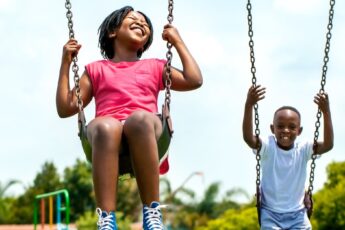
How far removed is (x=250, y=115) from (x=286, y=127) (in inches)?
13.2

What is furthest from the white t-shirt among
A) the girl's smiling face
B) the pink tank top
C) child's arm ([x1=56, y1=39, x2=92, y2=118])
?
child's arm ([x1=56, y1=39, x2=92, y2=118])

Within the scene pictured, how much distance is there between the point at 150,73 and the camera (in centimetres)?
648

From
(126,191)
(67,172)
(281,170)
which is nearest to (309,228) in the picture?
(281,170)

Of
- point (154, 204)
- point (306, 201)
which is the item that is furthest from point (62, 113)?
point (306, 201)

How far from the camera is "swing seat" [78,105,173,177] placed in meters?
6.10

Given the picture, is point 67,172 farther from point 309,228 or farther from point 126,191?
point 309,228

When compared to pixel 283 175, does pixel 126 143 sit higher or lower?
higher

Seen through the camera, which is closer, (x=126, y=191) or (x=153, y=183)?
(x=153, y=183)

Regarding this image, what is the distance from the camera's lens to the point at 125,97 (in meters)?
6.32

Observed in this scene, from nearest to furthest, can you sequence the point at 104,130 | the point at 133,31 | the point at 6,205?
the point at 104,130, the point at 133,31, the point at 6,205

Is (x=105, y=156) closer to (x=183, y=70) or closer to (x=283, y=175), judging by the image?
(x=183, y=70)

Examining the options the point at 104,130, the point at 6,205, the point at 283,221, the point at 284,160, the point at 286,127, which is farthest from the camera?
the point at 6,205

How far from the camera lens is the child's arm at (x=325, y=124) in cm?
720

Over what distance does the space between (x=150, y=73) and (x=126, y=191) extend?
40.1m
